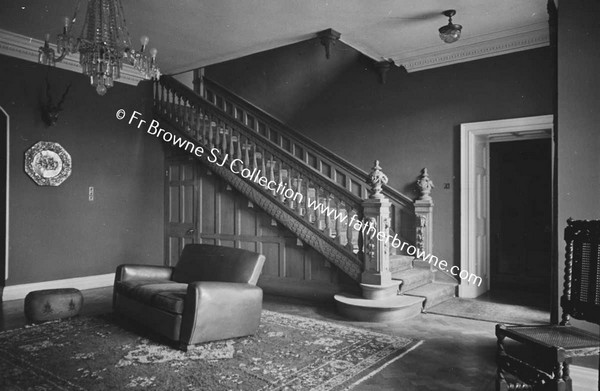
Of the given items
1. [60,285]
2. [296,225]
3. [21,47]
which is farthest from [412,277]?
[21,47]

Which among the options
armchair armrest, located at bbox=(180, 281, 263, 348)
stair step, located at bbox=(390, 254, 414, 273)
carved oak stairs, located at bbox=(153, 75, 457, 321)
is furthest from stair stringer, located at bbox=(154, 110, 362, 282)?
armchair armrest, located at bbox=(180, 281, 263, 348)

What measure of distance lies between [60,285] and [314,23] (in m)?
5.18

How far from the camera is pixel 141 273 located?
16.6 feet

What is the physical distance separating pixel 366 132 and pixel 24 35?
5.05 meters

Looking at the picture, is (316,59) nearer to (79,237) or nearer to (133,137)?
(133,137)

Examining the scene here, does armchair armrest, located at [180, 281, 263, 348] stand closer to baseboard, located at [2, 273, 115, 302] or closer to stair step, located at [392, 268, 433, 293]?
stair step, located at [392, 268, 433, 293]

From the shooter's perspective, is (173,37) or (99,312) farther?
(173,37)

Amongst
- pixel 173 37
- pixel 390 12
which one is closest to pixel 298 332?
pixel 390 12

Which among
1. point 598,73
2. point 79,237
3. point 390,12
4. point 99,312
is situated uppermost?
point 390,12

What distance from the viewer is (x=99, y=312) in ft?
17.5

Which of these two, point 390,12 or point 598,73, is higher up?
point 390,12

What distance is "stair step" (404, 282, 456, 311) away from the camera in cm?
545

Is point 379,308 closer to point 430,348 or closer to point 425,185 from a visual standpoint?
point 430,348

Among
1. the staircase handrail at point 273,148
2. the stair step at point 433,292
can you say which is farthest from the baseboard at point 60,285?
the stair step at point 433,292
